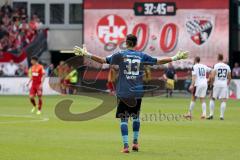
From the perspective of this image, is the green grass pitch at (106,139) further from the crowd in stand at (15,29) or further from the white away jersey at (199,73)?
the crowd in stand at (15,29)

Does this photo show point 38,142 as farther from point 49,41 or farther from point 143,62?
point 49,41

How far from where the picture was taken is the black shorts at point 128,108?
55.8 ft

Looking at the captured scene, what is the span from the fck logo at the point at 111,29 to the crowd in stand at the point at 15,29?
535 cm

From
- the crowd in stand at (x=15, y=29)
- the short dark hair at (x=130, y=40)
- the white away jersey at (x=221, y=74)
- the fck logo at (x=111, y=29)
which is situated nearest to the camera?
Result: the short dark hair at (x=130, y=40)

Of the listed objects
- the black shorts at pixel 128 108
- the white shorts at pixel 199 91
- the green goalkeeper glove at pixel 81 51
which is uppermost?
the green goalkeeper glove at pixel 81 51

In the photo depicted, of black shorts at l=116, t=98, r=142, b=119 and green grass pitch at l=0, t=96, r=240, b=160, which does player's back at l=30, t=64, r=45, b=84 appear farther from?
black shorts at l=116, t=98, r=142, b=119

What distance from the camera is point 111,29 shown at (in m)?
52.2

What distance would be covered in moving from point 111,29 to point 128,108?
3544 centimetres

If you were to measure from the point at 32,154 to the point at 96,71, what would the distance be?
31.4 metres

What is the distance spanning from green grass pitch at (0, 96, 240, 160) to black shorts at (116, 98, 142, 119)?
2.65ft

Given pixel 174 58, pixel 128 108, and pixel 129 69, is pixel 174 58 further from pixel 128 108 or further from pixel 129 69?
pixel 128 108

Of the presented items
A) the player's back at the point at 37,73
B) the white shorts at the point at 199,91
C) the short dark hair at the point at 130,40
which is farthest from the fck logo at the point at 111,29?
the short dark hair at the point at 130,40

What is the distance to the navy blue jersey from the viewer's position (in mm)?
17062

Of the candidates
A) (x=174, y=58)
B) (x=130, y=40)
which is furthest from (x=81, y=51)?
(x=174, y=58)
